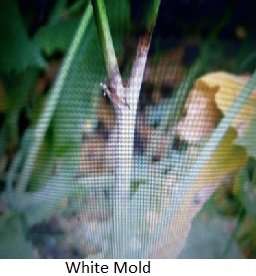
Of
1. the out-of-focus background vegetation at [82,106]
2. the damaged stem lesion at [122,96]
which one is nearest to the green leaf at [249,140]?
the out-of-focus background vegetation at [82,106]

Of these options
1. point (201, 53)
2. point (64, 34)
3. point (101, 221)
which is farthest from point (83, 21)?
point (101, 221)

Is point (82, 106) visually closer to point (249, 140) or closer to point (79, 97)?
point (79, 97)

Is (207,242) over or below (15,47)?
below

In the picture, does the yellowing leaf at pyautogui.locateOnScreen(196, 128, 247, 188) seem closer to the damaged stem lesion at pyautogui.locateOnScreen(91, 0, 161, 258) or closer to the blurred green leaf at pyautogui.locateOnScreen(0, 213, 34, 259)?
the damaged stem lesion at pyautogui.locateOnScreen(91, 0, 161, 258)

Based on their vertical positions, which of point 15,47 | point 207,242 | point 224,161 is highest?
point 15,47

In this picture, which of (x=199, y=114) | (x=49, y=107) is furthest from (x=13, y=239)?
(x=199, y=114)

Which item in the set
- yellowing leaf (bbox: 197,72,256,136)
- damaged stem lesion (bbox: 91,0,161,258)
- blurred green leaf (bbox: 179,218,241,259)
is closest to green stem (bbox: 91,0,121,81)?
damaged stem lesion (bbox: 91,0,161,258)

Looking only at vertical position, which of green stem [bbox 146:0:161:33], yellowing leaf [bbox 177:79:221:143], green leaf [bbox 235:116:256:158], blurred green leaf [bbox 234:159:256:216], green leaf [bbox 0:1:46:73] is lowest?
blurred green leaf [bbox 234:159:256:216]
